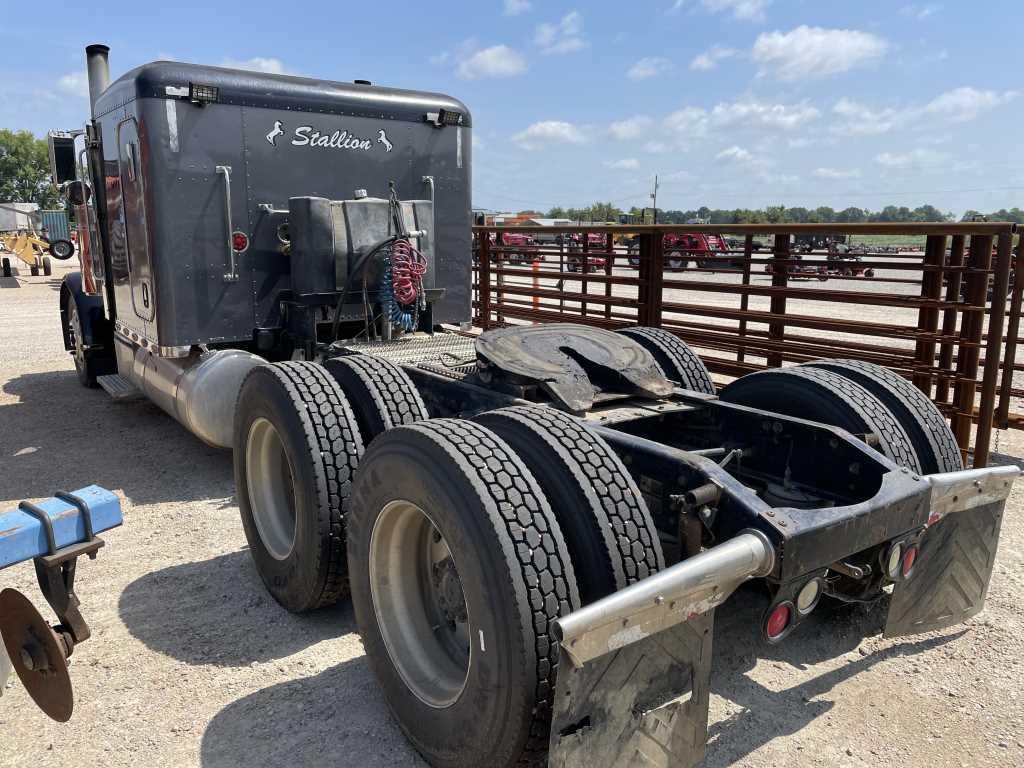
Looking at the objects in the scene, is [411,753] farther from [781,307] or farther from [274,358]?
[781,307]

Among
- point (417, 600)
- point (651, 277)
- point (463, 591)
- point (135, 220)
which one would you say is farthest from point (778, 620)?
point (651, 277)

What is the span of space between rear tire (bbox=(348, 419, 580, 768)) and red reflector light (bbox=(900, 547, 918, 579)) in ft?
4.25

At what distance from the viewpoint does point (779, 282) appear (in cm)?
766

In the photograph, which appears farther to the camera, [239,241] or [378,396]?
[239,241]

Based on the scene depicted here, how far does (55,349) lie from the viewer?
12.0 m

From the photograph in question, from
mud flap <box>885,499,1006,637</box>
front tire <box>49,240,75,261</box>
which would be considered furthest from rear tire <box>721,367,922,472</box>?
front tire <box>49,240,75,261</box>

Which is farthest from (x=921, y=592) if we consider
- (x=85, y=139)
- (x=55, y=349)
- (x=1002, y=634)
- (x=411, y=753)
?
(x=55, y=349)

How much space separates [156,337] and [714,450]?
418 centimetres

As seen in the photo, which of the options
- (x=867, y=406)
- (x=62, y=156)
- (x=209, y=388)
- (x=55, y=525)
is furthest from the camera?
(x=62, y=156)

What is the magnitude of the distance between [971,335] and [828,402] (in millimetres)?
2904

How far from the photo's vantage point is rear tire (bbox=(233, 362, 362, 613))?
3.57 metres

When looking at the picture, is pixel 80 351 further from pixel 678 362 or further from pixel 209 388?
pixel 678 362

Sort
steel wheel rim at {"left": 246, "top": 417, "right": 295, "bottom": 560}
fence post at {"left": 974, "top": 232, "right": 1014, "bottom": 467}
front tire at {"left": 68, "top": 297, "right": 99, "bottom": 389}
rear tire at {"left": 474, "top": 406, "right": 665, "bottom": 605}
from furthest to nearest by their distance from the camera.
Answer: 1. front tire at {"left": 68, "top": 297, "right": 99, "bottom": 389}
2. fence post at {"left": 974, "top": 232, "right": 1014, "bottom": 467}
3. steel wheel rim at {"left": 246, "top": 417, "right": 295, "bottom": 560}
4. rear tire at {"left": 474, "top": 406, "right": 665, "bottom": 605}

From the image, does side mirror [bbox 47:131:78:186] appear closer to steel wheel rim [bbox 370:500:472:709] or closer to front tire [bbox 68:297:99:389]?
front tire [bbox 68:297:99:389]
